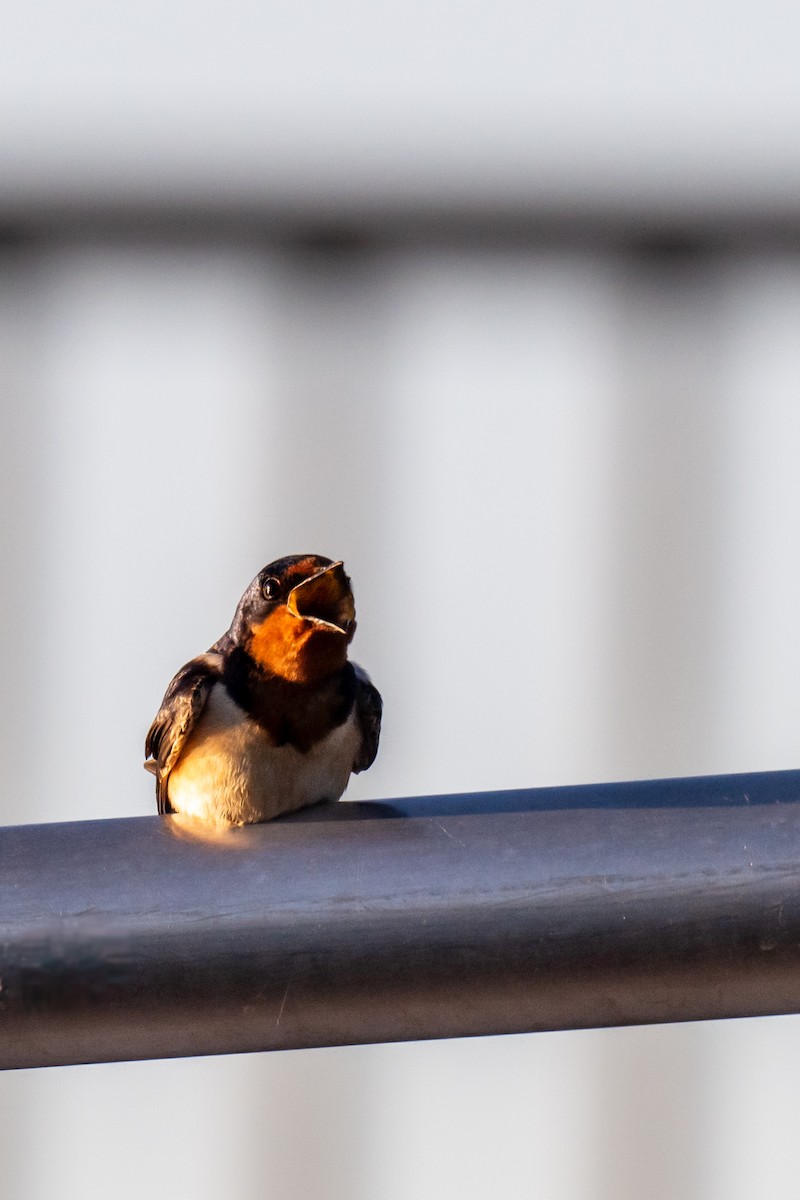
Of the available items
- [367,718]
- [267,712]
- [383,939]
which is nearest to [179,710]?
[267,712]

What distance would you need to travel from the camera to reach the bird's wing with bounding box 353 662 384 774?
167 centimetres

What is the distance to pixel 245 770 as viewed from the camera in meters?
1.52

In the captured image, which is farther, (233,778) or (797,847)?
(233,778)

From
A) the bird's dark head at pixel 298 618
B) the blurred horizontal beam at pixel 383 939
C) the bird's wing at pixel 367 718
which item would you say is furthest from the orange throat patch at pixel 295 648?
the blurred horizontal beam at pixel 383 939

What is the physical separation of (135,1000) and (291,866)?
10cm

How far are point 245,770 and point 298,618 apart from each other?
0.53 feet

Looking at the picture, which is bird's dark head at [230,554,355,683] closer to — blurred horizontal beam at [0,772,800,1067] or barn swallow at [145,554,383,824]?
barn swallow at [145,554,383,824]

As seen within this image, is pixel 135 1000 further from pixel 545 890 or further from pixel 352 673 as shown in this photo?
pixel 352 673

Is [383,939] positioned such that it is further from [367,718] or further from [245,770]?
[367,718]

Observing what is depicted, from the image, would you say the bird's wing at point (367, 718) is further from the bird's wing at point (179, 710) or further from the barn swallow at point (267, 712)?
the bird's wing at point (179, 710)

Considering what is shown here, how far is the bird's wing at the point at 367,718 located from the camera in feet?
5.46

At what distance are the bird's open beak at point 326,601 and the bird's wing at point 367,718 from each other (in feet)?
0.72

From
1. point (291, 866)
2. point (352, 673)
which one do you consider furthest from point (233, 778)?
point (291, 866)

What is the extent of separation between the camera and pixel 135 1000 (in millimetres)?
796
